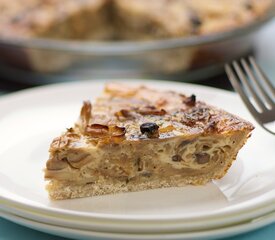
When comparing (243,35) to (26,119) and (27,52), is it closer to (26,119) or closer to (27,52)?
(27,52)

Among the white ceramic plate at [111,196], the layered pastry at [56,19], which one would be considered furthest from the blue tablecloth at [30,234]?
the layered pastry at [56,19]

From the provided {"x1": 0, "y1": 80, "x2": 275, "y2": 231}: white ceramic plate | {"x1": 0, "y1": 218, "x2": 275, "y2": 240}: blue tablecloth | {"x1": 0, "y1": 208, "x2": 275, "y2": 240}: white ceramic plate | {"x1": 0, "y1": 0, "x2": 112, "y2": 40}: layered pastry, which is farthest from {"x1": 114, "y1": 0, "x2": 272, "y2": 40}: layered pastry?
{"x1": 0, "y1": 208, "x2": 275, "y2": 240}: white ceramic plate

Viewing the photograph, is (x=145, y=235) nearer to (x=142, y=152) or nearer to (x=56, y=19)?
(x=142, y=152)

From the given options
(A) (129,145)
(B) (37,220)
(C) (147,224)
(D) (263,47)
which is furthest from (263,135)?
(D) (263,47)

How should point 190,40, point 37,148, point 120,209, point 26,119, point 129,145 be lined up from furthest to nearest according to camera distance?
point 190,40, point 26,119, point 37,148, point 129,145, point 120,209

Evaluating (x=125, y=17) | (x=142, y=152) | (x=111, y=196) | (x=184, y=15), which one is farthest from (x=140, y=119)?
(x=125, y=17)

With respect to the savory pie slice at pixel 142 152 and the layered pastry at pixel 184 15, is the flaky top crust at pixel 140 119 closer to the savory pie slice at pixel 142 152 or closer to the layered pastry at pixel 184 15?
the savory pie slice at pixel 142 152

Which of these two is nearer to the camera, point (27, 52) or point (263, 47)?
point (27, 52)
